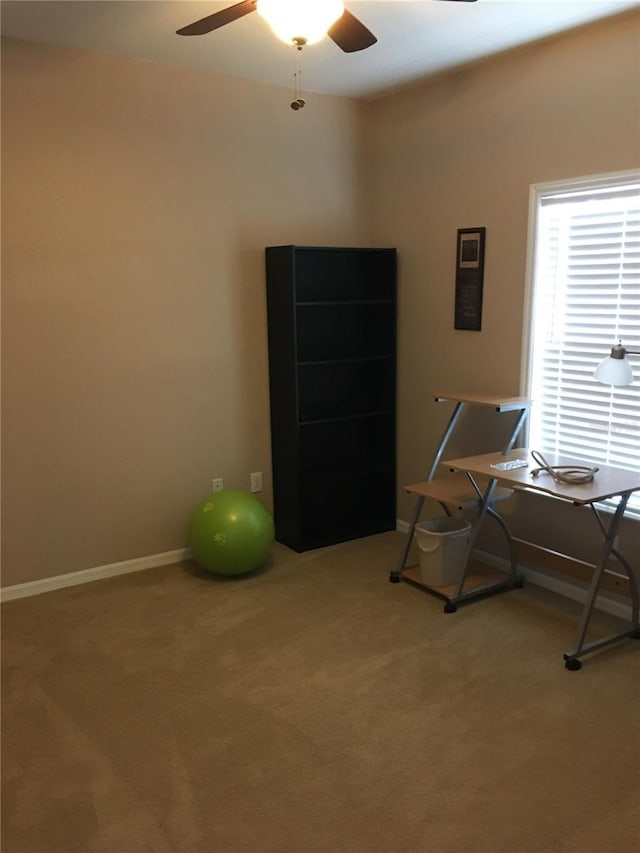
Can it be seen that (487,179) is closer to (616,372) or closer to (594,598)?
(616,372)

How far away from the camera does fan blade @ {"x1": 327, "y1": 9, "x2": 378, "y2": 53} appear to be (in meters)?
2.42

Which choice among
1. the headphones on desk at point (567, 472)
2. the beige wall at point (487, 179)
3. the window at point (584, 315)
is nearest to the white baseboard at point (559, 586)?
the beige wall at point (487, 179)

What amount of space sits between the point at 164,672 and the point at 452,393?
2.04m

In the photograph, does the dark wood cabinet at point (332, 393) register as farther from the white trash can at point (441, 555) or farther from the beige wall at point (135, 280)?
the white trash can at point (441, 555)

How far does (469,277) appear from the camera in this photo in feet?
Result: 12.8

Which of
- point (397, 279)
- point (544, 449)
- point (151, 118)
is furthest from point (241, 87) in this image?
point (544, 449)

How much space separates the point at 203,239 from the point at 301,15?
1809mm

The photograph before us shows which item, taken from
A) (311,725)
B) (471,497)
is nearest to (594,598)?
(471,497)

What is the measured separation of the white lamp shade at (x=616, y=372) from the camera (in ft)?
9.73

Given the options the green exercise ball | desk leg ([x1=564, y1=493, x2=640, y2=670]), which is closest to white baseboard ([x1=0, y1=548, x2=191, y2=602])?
the green exercise ball

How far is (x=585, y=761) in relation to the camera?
7.73ft

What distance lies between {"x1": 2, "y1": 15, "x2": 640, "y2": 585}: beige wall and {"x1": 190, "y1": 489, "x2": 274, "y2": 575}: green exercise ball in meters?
0.34

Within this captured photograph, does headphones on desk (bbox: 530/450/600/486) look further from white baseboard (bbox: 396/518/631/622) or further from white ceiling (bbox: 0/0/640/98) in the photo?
white ceiling (bbox: 0/0/640/98)

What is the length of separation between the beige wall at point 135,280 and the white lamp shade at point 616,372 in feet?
6.52
